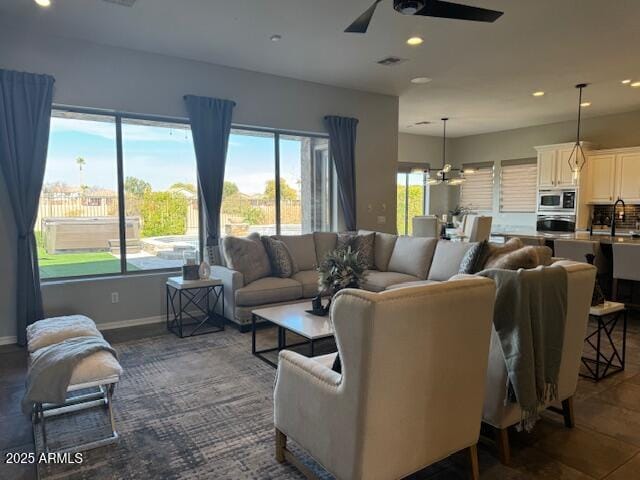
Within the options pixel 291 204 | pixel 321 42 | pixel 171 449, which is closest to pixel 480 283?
pixel 171 449

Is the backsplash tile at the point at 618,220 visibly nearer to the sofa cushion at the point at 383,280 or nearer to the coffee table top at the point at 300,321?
the sofa cushion at the point at 383,280

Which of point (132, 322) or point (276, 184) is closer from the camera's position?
point (132, 322)

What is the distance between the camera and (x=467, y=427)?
2020 millimetres

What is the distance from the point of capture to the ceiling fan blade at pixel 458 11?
2.81 meters

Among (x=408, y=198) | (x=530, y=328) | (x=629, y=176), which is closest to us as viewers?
(x=530, y=328)

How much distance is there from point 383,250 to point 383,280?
74 centimetres

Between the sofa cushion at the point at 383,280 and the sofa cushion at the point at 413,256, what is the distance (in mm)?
93

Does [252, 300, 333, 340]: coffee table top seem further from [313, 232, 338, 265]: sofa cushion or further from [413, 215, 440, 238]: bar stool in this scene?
[413, 215, 440, 238]: bar stool

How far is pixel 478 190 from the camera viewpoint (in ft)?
34.6

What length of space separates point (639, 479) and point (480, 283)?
1376mm

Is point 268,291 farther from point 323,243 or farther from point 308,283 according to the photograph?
point 323,243

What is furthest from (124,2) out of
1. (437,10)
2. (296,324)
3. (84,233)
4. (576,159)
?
(576,159)

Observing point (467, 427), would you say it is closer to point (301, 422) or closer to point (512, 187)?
point (301, 422)

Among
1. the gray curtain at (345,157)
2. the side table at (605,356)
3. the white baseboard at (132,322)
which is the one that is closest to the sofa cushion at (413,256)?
the gray curtain at (345,157)
